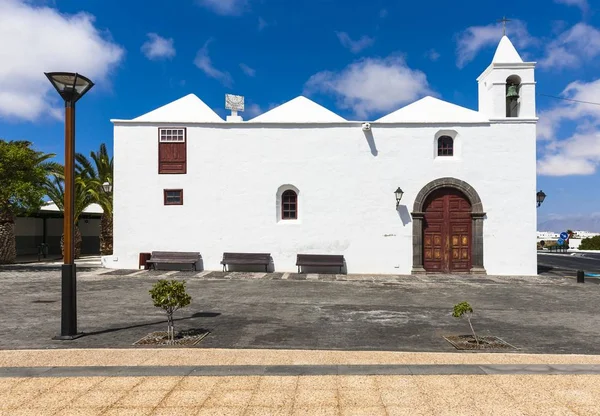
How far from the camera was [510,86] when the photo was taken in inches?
744

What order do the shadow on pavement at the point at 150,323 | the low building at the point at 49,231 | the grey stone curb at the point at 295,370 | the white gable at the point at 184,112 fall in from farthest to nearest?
the low building at the point at 49,231 → the white gable at the point at 184,112 → the shadow on pavement at the point at 150,323 → the grey stone curb at the point at 295,370

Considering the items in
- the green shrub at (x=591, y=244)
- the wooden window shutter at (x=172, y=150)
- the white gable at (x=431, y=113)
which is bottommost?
the green shrub at (x=591, y=244)

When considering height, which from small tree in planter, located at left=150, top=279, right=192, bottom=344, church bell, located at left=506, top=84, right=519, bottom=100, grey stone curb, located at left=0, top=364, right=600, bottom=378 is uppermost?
church bell, located at left=506, top=84, right=519, bottom=100

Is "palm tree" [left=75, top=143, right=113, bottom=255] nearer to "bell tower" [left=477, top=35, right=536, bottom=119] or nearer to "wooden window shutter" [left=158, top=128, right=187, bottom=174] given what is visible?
"wooden window shutter" [left=158, top=128, right=187, bottom=174]

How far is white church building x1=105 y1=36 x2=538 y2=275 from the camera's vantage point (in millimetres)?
18547

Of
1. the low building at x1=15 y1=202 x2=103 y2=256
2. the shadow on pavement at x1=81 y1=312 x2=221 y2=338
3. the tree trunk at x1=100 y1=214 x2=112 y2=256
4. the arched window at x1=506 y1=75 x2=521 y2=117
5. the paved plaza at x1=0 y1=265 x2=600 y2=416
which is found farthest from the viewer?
the low building at x1=15 y1=202 x2=103 y2=256

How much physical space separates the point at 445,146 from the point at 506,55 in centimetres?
495

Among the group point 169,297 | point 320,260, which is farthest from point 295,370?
point 320,260

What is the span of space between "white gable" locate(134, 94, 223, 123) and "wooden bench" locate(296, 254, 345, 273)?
754 centimetres

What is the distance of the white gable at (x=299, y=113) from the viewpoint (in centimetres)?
2105

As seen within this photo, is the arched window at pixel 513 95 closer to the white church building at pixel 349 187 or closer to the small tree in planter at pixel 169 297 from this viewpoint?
the white church building at pixel 349 187

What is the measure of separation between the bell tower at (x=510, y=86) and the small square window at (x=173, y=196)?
1426 centimetres

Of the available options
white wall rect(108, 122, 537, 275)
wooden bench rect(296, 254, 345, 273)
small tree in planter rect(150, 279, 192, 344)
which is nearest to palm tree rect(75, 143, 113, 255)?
white wall rect(108, 122, 537, 275)

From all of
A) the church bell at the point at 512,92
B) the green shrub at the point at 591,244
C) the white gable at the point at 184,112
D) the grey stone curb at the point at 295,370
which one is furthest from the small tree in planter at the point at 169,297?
the green shrub at the point at 591,244
